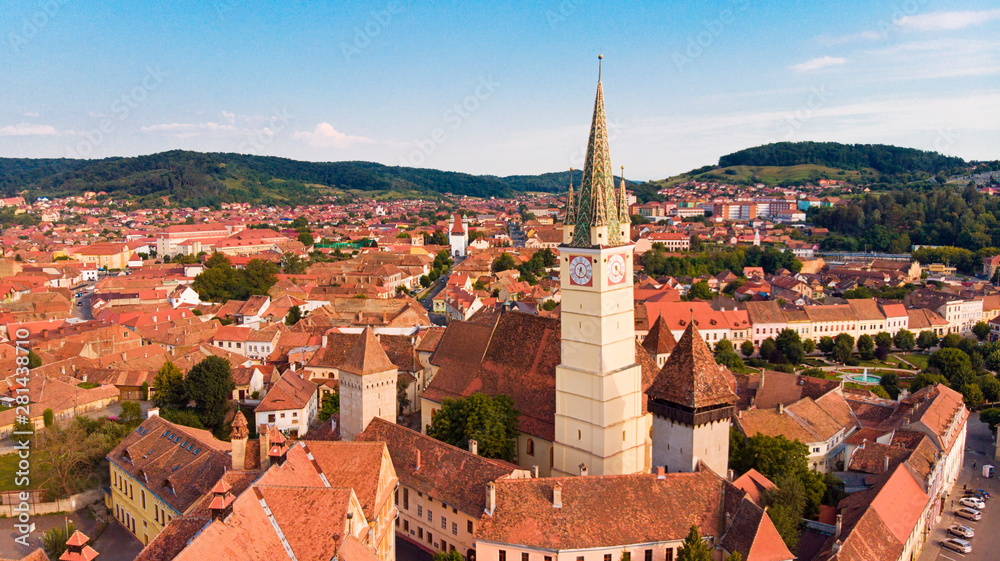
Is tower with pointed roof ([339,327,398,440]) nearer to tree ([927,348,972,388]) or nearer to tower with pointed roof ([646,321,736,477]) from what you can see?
tower with pointed roof ([646,321,736,477])

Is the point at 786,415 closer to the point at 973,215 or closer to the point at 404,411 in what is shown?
the point at 404,411

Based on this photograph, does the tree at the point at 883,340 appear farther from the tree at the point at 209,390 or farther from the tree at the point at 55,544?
the tree at the point at 55,544

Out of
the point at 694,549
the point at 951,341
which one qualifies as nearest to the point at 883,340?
the point at 951,341

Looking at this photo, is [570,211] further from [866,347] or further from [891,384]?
[866,347]

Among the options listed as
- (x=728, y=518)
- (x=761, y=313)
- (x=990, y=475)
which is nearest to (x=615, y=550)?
(x=728, y=518)

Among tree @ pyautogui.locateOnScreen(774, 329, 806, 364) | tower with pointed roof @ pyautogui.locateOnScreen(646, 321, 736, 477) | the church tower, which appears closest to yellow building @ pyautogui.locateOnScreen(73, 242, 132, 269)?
tree @ pyautogui.locateOnScreen(774, 329, 806, 364)
